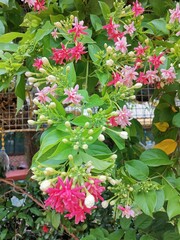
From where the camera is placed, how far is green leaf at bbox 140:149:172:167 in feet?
2.49

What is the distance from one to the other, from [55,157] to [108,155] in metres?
0.08

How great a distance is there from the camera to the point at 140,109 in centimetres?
156

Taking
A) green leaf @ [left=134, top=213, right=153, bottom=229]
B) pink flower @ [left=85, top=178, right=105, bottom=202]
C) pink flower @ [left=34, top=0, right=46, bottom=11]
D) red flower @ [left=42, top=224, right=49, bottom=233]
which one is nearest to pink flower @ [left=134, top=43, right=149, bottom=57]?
pink flower @ [left=34, top=0, right=46, bottom=11]

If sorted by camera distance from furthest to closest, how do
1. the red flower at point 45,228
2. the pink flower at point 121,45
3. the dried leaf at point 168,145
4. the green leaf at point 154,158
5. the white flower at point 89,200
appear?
the red flower at point 45,228 → the dried leaf at point 168,145 → the green leaf at point 154,158 → the pink flower at point 121,45 → the white flower at point 89,200

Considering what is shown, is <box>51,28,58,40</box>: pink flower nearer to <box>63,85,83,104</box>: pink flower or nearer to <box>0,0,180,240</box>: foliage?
<box>0,0,180,240</box>: foliage

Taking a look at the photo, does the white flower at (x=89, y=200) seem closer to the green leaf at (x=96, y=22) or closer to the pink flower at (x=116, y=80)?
the pink flower at (x=116, y=80)

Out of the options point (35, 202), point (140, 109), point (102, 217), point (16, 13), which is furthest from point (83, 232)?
point (16, 13)

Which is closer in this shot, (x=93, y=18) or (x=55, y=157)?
(x=55, y=157)

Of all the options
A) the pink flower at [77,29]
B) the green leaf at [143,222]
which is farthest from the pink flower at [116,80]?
the green leaf at [143,222]

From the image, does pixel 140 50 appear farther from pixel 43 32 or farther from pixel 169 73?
pixel 43 32

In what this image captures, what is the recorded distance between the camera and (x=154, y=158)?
771 millimetres

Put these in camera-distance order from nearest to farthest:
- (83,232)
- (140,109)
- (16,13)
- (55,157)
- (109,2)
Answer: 1. (55,157)
2. (109,2)
3. (16,13)
4. (83,232)
5. (140,109)

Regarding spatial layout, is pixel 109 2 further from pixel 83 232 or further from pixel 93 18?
pixel 83 232

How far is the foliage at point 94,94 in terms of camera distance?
1.51ft
